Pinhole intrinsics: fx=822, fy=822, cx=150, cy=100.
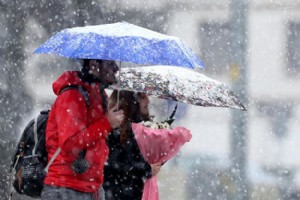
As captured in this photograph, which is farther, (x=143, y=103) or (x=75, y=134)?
(x=143, y=103)

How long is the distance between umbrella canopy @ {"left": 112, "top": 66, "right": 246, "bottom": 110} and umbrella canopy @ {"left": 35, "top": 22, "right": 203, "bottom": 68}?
0.43m

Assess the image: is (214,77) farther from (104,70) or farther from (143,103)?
(104,70)

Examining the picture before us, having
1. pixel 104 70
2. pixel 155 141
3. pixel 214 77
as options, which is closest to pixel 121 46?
pixel 104 70

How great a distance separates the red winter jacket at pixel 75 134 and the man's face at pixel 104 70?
0.19 feet

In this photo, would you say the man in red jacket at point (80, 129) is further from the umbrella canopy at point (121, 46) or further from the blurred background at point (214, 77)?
the blurred background at point (214, 77)

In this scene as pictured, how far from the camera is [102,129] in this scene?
14.5ft

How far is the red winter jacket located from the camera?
4.36 meters

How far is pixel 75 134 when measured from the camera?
4336 millimetres

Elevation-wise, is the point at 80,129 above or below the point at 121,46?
below

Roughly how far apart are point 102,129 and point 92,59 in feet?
1.36

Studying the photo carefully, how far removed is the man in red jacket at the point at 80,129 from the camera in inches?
172

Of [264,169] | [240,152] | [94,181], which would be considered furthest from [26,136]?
[264,169]

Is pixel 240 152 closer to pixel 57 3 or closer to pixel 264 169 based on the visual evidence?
pixel 57 3

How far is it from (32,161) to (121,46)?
2.69 ft
